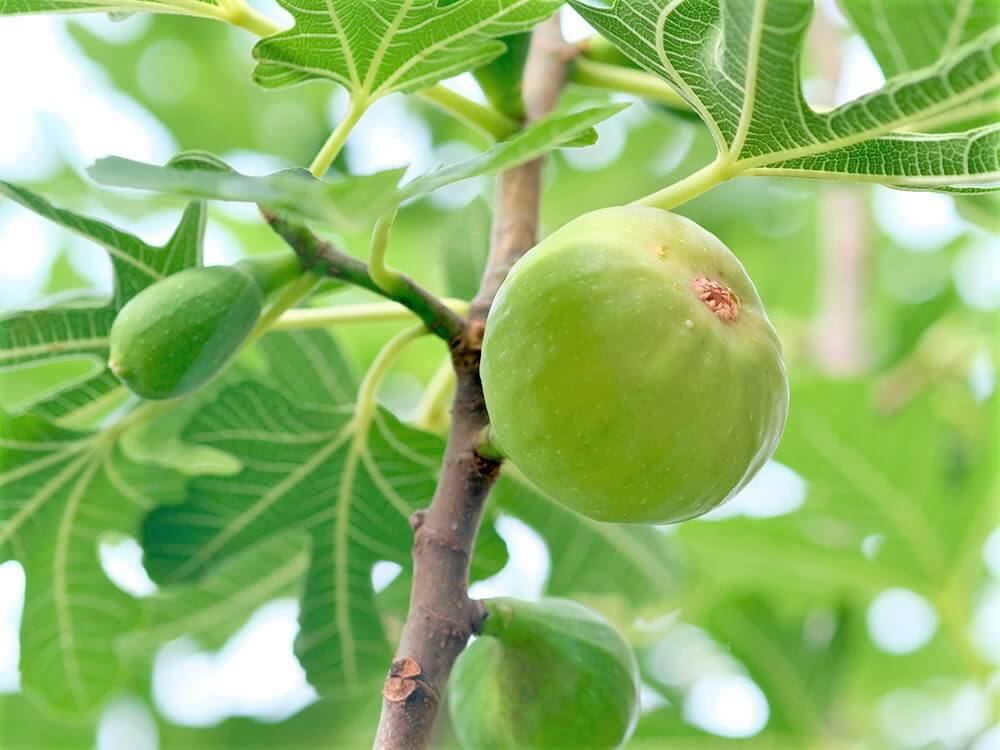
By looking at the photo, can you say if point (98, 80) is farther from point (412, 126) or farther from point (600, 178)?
point (600, 178)

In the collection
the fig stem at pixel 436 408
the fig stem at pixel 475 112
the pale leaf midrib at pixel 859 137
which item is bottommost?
the fig stem at pixel 436 408

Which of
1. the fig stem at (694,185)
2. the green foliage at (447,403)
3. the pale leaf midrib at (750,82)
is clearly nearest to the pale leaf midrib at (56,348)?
the green foliage at (447,403)

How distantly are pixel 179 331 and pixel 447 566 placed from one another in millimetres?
357

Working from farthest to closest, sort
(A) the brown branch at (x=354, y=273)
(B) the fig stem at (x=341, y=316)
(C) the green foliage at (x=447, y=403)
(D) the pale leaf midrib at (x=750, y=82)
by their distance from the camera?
(B) the fig stem at (x=341, y=316)
(A) the brown branch at (x=354, y=273)
(C) the green foliage at (x=447, y=403)
(D) the pale leaf midrib at (x=750, y=82)

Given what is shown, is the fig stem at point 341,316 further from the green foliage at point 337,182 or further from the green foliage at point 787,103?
the green foliage at point 337,182

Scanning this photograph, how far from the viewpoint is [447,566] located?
1.15 metres

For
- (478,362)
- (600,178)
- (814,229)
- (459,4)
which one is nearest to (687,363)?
(478,362)

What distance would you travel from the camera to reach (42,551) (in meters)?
1.69

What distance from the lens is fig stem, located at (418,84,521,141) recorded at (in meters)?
1.59

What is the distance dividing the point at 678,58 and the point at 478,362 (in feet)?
1.20

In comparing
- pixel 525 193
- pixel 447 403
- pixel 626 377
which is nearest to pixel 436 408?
pixel 447 403

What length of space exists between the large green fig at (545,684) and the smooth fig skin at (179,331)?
0.40 meters

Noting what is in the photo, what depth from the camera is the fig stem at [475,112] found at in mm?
1589

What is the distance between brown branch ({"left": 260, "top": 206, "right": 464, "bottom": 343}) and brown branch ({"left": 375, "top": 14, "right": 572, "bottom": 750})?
26 millimetres
